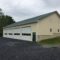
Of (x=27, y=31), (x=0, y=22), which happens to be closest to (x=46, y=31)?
(x=27, y=31)

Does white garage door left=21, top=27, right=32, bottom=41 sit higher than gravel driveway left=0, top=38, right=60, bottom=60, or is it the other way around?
white garage door left=21, top=27, right=32, bottom=41

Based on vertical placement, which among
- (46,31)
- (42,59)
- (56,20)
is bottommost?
(42,59)

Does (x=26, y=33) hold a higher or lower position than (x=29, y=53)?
higher

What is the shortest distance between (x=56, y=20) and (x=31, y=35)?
230 inches

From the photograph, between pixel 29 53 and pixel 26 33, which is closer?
pixel 29 53

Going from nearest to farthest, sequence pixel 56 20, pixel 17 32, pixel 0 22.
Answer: pixel 56 20
pixel 17 32
pixel 0 22

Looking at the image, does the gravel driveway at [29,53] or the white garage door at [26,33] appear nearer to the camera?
the gravel driveway at [29,53]

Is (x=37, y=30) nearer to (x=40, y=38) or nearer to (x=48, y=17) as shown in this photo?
(x=40, y=38)

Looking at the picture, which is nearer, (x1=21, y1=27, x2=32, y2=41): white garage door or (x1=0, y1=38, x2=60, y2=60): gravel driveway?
(x1=0, y1=38, x2=60, y2=60): gravel driveway

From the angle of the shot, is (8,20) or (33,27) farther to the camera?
(8,20)

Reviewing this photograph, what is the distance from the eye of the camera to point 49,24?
32531 mm

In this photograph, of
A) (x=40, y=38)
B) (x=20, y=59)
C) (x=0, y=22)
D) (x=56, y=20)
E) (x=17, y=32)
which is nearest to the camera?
(x=20, y=59)

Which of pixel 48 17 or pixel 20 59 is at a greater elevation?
pixel 48 17

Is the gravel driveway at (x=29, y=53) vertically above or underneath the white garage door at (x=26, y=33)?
underneath
